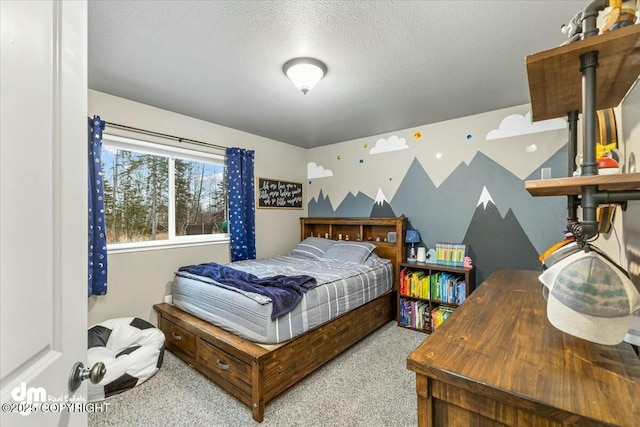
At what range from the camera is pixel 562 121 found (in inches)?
105

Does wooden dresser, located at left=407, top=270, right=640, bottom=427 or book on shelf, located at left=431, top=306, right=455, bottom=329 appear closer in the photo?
wooden dresser, located at left=407, top=270, right=640, bottom=427

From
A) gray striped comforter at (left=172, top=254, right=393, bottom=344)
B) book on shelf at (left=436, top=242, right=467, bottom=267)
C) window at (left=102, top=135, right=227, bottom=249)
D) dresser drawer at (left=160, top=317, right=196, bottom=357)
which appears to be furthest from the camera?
book on shelf at (left=436, top=242, right=467, bottom=267)

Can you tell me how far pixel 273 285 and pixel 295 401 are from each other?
83 centimetres

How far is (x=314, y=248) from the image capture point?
12.9 feet

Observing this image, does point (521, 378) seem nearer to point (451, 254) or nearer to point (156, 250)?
point (451, 254)

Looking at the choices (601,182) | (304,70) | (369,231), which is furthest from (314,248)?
(601,182)

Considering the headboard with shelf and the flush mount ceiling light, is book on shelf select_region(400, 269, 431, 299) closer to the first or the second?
the headboard with shelf

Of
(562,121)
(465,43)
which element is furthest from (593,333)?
(562,121)

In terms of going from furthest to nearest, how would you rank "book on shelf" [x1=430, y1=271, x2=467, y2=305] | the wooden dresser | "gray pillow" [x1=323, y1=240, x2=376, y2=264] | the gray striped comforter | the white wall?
1. "gray pillow" [x1=323, y1=240, x2=376, y2=264]
2. "book on shelf" [x1=430, y1=271, x2=467, y2=305]
3. the white wall
4. the gray striped comforter
5. the wooden dresser

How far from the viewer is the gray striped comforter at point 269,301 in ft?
6.55

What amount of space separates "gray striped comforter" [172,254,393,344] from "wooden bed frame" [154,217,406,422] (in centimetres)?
7

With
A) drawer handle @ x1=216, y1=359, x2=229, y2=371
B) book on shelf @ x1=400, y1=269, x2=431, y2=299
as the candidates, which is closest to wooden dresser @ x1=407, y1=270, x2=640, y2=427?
drawer handle @ x1=216, y1=359, x2=229, y2=371

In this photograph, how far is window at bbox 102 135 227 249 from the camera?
2.78 meters

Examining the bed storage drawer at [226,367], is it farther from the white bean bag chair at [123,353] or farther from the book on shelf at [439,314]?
the book on shelf at [439,314]
